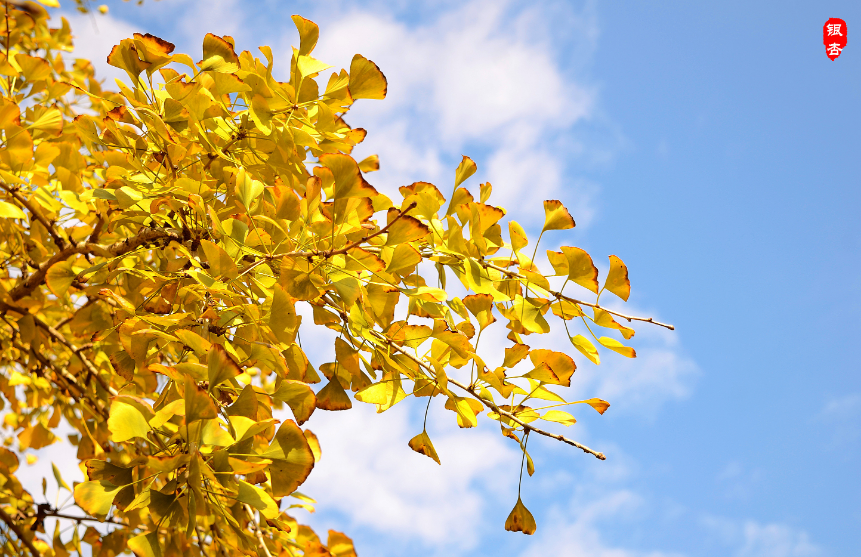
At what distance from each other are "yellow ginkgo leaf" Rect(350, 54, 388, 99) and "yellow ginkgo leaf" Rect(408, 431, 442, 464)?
0.71 m

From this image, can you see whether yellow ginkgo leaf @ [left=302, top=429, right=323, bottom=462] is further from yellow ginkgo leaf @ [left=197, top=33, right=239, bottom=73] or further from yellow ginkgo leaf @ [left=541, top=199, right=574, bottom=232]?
yellow ginkgo leaf @ [left=197, top=33, right=239, bottom=73]

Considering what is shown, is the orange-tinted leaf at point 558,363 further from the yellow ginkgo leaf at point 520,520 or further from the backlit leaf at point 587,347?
the yellow ginkgo leaf at point 520,520

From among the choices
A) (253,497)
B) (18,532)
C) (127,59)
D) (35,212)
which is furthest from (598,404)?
(18,532)

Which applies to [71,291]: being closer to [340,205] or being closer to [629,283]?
[340,205]

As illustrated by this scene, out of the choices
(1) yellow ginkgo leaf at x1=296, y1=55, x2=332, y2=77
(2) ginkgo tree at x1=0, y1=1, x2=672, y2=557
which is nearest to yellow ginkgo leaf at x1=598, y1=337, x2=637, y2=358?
(2) ginkgo tree at x1=0, y1=1, x2=672, y2=557

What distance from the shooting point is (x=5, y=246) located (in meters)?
2.16

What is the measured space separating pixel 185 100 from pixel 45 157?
520 mm

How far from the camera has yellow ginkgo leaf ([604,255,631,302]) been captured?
44.0 inches

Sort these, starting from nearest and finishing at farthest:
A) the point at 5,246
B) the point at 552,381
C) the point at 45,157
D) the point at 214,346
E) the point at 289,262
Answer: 1. the point at 214,346
2. the point at 289,262
3. the point at 552,381
4. the point at 45,157
5. the point at 5,246

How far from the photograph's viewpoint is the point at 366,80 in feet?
4.08

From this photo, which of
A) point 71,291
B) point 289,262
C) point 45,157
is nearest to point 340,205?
point 289,262

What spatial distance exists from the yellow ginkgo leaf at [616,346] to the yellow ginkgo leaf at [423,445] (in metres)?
0.40

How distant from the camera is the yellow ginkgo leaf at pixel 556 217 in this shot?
119 cm

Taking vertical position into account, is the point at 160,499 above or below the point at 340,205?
below
